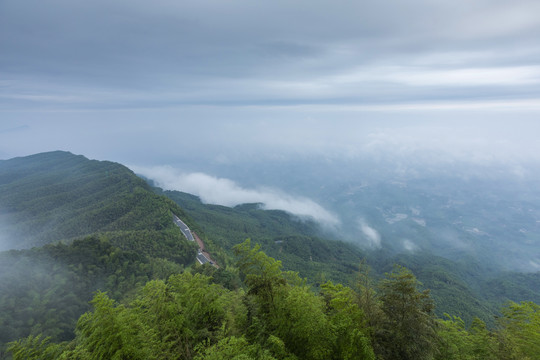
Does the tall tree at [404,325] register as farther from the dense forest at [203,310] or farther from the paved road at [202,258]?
the paved road at [202,258]

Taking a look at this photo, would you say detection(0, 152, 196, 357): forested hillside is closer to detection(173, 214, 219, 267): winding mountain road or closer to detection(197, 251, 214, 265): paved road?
detection(197, 251, 214, 265): paved road

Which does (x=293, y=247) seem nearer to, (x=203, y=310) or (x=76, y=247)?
(x=76, y=247)

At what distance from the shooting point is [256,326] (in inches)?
666

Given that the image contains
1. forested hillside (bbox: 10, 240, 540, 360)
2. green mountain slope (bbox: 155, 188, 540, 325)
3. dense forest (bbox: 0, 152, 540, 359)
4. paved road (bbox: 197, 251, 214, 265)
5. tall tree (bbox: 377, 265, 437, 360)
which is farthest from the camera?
green mountain slope (bbox: 155, 188, 540, 325)

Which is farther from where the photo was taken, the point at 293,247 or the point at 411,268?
the point at 411,268

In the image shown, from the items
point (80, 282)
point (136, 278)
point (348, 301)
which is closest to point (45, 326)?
point (80, 282)

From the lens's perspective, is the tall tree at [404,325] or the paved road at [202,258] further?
the paved road at [202,258]

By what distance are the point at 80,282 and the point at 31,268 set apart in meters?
8.37

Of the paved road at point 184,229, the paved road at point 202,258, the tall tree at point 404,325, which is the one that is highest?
the tall tree at point 404,325

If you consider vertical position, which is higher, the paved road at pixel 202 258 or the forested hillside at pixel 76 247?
the forested hillside at pixel 76 247

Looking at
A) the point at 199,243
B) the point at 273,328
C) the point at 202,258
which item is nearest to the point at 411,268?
the point at 199,243

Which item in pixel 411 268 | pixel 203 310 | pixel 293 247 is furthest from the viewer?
pixel 411 268

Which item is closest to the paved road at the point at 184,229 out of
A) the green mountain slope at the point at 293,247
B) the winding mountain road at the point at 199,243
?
the winding mountain road at the point at 199,243

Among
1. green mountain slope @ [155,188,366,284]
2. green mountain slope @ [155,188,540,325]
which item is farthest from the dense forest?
green mountain slope @ [155,188,366,284]
